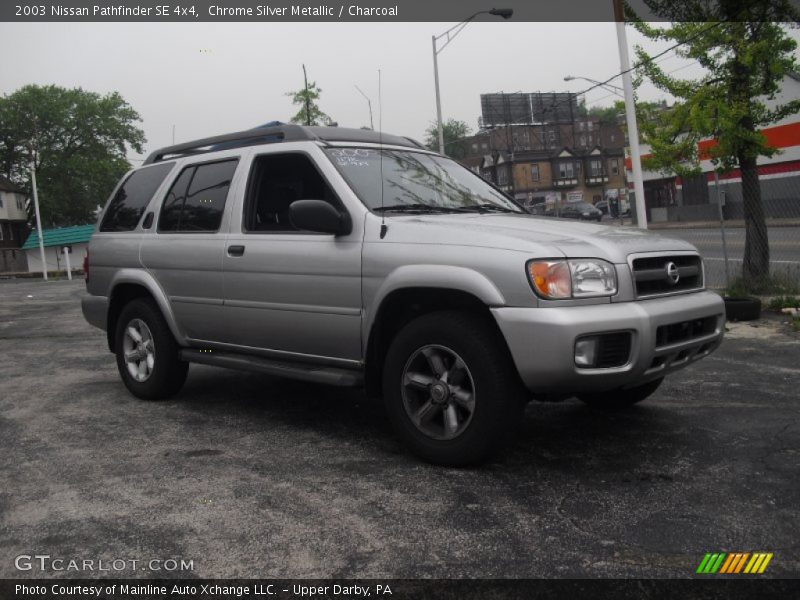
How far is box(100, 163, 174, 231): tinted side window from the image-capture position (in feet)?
19.8

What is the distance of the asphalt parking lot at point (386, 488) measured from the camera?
2.93 m

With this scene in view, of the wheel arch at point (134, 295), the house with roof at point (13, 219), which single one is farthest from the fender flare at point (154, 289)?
the house with roof at point (13, 219)

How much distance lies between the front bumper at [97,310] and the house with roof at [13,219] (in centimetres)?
5952

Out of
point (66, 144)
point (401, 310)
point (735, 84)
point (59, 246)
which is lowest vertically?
point (401, 310)

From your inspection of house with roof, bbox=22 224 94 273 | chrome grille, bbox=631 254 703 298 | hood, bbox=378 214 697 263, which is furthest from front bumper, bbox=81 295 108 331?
house with roof, bbox=22 224 94 273

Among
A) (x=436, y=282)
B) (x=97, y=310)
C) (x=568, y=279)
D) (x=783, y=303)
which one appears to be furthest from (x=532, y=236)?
(x=783, y=303)

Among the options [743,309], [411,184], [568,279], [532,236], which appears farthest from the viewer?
[743,309]

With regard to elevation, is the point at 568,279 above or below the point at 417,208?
below

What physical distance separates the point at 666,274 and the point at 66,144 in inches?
2772

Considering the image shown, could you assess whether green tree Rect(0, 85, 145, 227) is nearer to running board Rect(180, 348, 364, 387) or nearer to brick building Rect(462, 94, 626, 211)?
brick building Rect(462, 94, 626, 211)

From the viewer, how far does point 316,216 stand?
165 inches

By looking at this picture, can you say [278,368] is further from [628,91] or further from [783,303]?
[628,91]

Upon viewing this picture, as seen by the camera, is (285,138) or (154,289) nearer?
(285,138)

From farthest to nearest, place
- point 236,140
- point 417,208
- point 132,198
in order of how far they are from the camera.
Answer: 1. point 132,198
2. point 236,140
3. point 417,208
